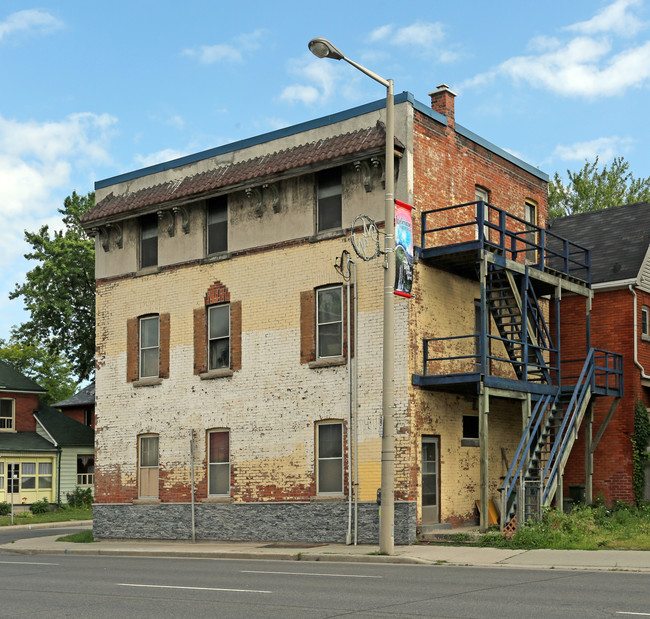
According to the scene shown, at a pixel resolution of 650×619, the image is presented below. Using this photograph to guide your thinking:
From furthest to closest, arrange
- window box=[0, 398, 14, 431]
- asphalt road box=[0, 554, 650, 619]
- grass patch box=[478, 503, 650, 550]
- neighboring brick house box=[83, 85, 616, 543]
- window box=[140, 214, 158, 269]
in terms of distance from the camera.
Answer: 1. window box=[0, 398, 14, 431]
2. window box=[140, 214, 158, 269]
3. neighboring brick house box=[83, 85, 616, 543]
4. grass patch box=[478, 503, 650, 550]
5. asphalt road box=[0, 554, 650, 619]

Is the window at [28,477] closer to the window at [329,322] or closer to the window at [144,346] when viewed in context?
the window at [144,346]

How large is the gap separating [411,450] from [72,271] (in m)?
36.1

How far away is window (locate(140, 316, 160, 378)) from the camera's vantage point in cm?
2797

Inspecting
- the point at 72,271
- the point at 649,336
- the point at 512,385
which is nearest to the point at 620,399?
the point at 649,336

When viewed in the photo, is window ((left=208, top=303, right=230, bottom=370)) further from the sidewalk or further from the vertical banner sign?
the vertical banner sign

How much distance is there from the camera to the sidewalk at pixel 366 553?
16609 millimetres

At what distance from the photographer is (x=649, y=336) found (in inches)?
1089

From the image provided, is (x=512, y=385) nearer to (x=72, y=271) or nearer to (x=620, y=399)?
(x=620, y=399)

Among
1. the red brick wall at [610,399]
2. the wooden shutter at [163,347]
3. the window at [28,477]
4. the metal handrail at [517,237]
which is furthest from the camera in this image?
the window at [28,477]

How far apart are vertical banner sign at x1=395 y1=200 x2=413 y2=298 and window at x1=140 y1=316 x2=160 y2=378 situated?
35.5ft

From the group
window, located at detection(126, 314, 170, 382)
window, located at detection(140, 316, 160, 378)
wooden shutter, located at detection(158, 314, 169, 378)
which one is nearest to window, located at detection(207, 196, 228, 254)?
wooden shutter, located at detection(158, 314, 169, 378)

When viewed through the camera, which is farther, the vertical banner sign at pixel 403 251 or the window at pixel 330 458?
the window at pixel 330 458

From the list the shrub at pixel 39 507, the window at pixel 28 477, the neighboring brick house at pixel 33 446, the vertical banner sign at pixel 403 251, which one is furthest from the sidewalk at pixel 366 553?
the window at pixel 28 477

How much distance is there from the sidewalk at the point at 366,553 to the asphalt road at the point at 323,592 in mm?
719
